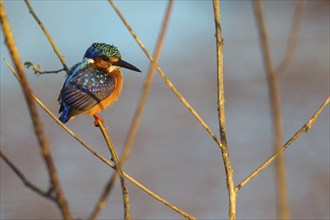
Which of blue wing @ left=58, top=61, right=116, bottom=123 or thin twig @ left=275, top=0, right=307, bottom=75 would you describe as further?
blue wing @ left=58, top=61, right=116, bottom=123

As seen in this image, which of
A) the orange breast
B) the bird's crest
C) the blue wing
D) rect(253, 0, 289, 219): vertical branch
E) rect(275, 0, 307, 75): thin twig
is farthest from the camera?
the bird's crest

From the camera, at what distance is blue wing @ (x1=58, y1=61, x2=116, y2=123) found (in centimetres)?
385

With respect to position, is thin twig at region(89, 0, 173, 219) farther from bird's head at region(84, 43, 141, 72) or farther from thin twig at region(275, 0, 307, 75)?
bird's head at region(84, 43, 141, 72)

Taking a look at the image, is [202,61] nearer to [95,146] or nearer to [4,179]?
[95,146]

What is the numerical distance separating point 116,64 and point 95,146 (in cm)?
203

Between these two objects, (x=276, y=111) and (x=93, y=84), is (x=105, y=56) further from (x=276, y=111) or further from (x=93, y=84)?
(x=276, y=111)

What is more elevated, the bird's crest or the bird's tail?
the bird's crest

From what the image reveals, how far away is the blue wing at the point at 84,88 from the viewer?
3852 millimetres

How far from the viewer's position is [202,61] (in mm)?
7633

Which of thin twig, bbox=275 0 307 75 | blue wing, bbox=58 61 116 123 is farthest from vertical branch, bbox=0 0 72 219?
blue wing, bbox=58 61 116 123

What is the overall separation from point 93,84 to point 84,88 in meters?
0.08

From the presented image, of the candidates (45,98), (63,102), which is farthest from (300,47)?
(63,102)

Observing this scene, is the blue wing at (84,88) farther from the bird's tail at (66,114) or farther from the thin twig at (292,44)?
the thin twig at (292,44)

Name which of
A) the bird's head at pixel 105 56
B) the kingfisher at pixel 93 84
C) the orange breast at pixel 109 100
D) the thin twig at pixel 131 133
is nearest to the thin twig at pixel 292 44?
the thin twig at pixel 131 133
